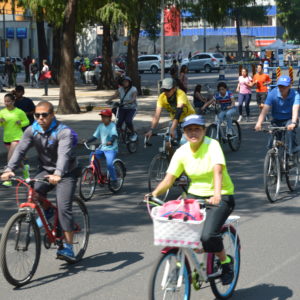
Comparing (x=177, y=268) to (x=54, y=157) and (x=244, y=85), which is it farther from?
(x=244, y=85)

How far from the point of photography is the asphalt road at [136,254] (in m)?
6.85

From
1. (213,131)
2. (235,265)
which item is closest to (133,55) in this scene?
(213,131)

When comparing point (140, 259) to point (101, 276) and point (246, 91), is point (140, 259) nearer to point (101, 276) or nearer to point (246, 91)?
point (101, 276)

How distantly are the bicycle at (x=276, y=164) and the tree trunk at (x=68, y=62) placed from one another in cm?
1423

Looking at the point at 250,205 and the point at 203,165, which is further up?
the point at 203,165

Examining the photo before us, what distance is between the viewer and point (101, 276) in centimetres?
737

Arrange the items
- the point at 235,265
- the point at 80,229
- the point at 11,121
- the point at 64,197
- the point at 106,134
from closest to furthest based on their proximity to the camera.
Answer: the point at 235,265 → the point at 64,197 → the point at 80,229 → the point at 106,134 → the point at 11,121

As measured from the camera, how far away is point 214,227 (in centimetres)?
587

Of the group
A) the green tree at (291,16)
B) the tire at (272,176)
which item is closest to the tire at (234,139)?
the tire at (272,176)

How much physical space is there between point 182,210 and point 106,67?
1382 inches

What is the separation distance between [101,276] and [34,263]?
640 mm

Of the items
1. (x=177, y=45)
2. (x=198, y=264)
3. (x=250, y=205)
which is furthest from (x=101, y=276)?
(x=177, y=45)

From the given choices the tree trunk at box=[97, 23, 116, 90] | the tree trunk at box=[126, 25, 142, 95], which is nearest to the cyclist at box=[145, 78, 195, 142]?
the tree trunk at box=[126, 25, 142, 95]

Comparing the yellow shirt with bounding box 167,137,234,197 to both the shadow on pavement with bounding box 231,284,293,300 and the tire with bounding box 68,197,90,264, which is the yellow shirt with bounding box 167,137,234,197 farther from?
the tire with bounding box 68,197,90,264
